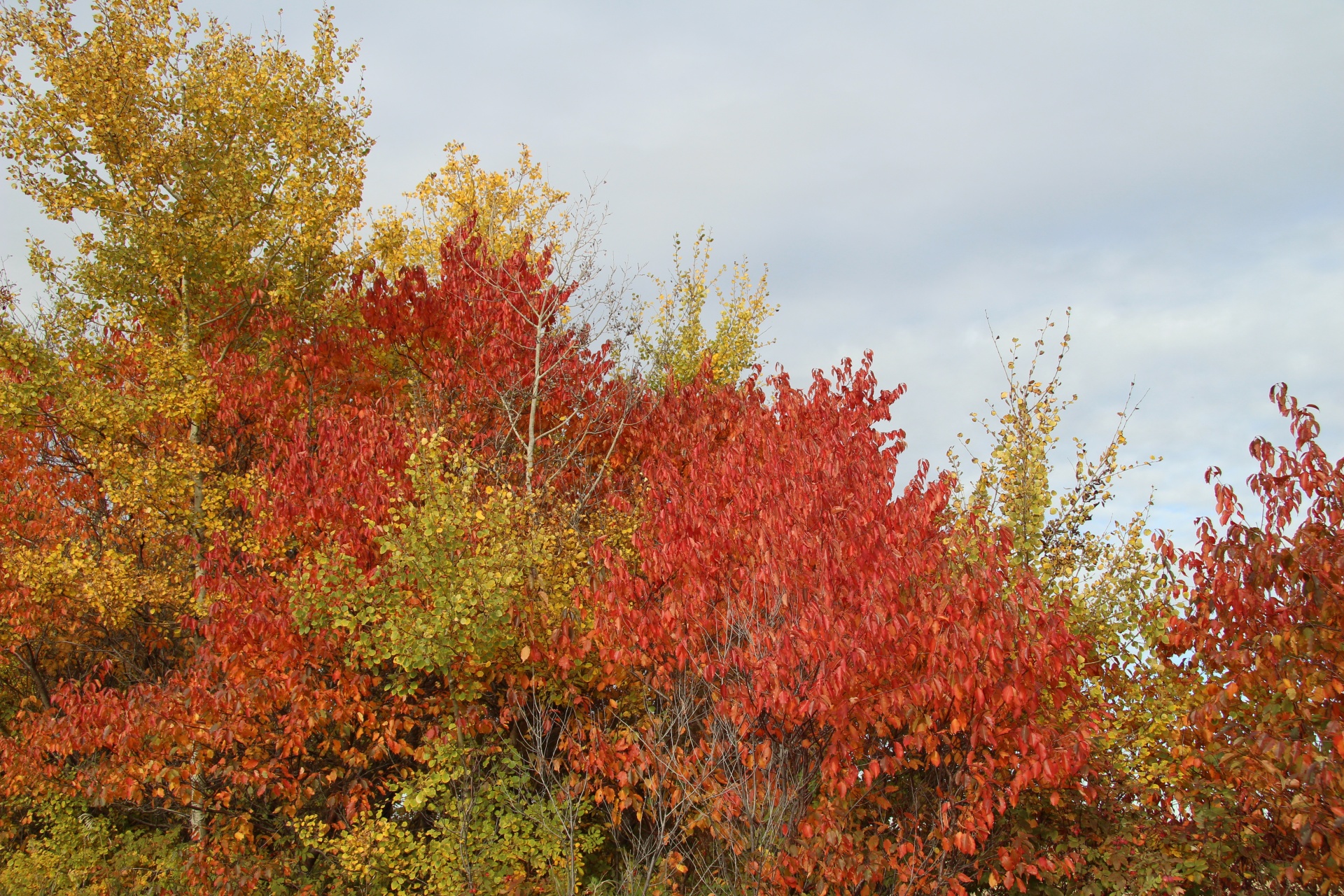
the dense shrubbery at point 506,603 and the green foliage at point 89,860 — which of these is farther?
the green foliage at point 89,860

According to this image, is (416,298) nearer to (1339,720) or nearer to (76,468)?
(76,468)

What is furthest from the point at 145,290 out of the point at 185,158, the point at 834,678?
the point at 834,678

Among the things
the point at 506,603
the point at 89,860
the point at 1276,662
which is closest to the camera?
the point at 1276,662

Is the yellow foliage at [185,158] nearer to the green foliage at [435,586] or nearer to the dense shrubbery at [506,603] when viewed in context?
the dense shrubbery at [506,603]

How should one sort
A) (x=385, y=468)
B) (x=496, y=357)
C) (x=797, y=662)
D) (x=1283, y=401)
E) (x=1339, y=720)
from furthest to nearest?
1. (x=496, y=357)
2. (x=385, y=468)
3. (x=797, y=662)
4. (x=1283, y=401)
5. (x=1339, y=720)

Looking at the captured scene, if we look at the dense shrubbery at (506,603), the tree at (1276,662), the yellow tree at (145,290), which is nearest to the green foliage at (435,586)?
the dense shrubbery at (506,603)

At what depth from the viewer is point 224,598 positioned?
10.7 m

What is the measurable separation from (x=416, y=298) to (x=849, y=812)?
1083 centimetres

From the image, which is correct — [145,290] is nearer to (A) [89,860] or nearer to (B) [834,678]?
(A) [89,860]

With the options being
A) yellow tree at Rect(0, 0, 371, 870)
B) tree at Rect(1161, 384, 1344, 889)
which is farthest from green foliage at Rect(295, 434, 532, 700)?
tree at Rect(1161, 384, 1344, 889)

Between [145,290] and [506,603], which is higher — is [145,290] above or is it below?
above

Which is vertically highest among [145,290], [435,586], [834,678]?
[145,290]

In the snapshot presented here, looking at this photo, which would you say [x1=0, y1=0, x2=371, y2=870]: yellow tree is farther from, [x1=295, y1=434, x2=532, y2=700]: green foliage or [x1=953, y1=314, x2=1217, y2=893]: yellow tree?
[x1=953, y1=314, x2=1217, y2=893]: yellow tree

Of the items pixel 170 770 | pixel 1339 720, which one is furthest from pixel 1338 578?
pixel 170 770
